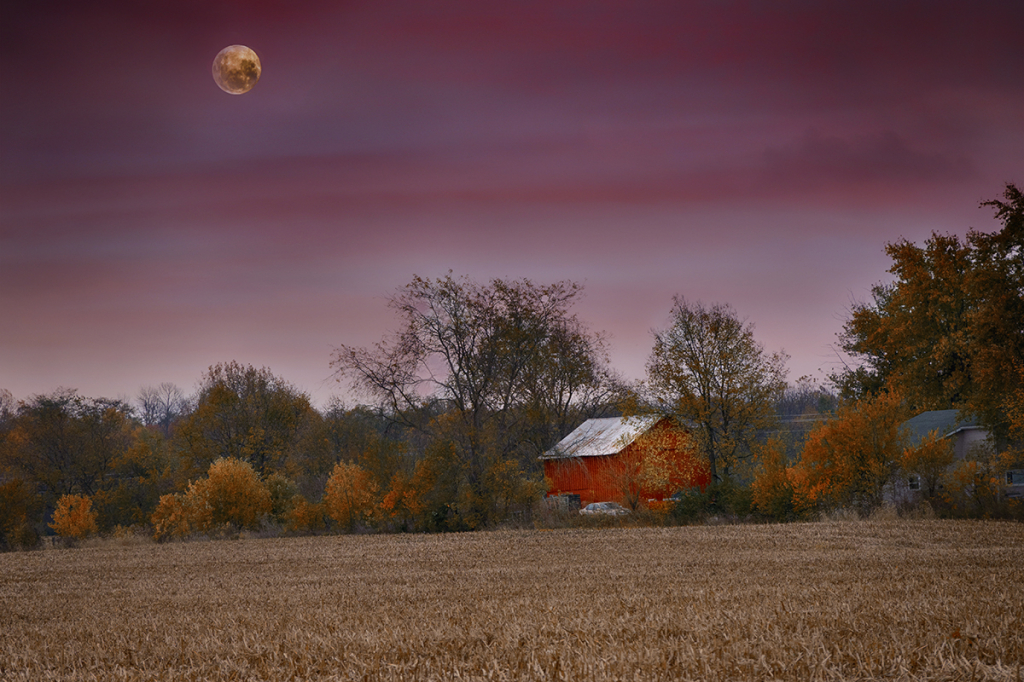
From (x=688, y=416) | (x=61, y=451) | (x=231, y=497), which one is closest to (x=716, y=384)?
(x=688, y=416)

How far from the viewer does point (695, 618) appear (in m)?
8.79

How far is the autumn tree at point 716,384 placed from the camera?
121 ft

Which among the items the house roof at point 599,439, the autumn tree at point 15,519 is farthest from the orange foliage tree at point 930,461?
the autumn tree at point 15,519

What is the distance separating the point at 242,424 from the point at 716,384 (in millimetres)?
31398

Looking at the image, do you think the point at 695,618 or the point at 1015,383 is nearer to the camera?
the point at 695,618

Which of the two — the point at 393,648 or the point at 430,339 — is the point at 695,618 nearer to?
the point at 393,648

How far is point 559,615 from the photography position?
9.56 metres

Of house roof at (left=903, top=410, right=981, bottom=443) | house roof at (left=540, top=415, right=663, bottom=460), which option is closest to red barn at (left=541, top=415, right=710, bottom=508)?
house roof at (left=540, top=415, right=663, bottom=460)

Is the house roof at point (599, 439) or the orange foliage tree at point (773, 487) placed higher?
the house roof at point (599, 439)

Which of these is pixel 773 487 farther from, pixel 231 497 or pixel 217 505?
pixel 217 505

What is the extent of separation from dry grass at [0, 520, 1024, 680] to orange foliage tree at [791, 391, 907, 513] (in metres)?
7.23

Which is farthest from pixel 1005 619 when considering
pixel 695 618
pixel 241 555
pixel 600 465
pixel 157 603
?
pixel 600 465

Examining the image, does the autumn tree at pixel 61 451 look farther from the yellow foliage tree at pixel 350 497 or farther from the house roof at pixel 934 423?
the house roof at pixel 934 423

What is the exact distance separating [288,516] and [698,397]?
62.9 ft
